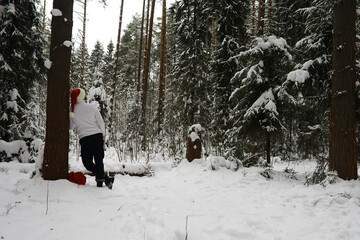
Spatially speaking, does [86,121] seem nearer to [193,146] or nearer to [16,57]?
[193,146]

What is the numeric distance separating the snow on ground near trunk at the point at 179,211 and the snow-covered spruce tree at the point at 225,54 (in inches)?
227

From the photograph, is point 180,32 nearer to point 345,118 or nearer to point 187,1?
point 187,1

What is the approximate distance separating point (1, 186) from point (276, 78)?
708 centimetres

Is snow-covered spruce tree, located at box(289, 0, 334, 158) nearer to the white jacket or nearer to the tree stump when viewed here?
Result: the tree stump

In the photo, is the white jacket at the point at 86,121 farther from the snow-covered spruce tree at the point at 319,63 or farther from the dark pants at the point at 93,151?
the snow-covered spruce tree at the point at 319,63

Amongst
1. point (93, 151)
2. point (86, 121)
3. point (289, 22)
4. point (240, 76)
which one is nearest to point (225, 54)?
point (240, 76)

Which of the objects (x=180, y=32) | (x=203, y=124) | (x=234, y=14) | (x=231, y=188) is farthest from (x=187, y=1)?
(x=231, y=188)

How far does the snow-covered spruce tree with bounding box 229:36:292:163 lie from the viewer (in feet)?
20.1

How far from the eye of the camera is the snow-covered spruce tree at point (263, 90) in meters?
6.14

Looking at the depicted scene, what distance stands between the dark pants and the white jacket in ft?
0.36

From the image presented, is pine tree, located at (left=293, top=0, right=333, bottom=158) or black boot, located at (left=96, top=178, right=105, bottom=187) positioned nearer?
black boot, located at (left=96, top=178, right=105, bottom=187)

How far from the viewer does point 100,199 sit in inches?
157

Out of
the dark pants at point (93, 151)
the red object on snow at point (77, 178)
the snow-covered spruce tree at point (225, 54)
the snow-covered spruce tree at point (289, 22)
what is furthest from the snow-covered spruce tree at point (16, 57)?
the snow-covered spruce tree at point (289, 22)

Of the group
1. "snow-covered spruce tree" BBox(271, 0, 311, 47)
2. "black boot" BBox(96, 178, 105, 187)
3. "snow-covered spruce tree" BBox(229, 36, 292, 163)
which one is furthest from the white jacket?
"snow-covered spruce tree" BBox(271, 0, 311, 47)
